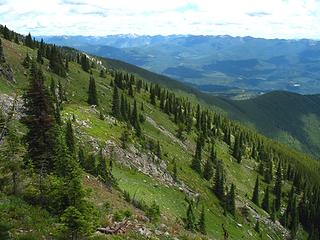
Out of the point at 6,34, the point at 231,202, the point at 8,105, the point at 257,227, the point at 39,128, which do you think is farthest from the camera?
the point at 6,34

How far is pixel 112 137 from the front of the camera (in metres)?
84.9

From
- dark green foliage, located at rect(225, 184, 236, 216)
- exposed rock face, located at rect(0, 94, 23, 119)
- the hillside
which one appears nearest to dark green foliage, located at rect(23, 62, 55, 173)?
the hillside

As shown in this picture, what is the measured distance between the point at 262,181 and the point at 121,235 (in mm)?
128875

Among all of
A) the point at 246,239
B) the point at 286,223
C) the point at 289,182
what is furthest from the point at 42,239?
the point at 289,182

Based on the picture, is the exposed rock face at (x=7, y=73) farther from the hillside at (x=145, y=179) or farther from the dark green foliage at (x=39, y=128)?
the dark green foliage at (x=39, y=128)

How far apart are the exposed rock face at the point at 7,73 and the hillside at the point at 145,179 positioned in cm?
33

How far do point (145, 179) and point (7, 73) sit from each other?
4204 centimetres

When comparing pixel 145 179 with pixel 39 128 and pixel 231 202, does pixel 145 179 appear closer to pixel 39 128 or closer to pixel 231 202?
pixel 231 202

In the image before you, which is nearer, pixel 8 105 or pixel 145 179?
pixel 8 105

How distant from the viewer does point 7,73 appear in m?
91.4

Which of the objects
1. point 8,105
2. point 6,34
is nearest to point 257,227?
point 8,105

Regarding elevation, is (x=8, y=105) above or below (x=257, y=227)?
above

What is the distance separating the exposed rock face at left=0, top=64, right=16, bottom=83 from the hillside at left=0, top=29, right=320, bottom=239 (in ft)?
1.10

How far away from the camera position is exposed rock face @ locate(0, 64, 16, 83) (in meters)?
89.9
